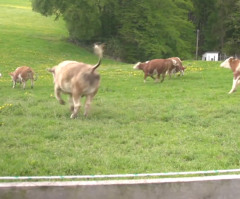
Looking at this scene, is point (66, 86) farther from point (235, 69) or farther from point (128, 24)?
point (128, 24)

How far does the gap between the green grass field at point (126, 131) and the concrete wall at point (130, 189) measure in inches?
82.9

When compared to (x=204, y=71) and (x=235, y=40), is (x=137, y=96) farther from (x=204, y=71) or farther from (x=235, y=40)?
(x=235, y=40)

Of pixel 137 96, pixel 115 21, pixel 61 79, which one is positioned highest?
pixel 115 21

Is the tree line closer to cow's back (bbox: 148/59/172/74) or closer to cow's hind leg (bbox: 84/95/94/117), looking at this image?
cow's back (bbox: 148/59/172/74)

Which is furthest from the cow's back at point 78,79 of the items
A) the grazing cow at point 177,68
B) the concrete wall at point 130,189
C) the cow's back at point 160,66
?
the grazing cow at point 177,68

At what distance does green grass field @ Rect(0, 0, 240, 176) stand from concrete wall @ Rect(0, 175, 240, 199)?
6.91 ft

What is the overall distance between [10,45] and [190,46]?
26.5 metres

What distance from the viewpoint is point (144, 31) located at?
4722 centimetres

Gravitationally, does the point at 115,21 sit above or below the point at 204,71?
above

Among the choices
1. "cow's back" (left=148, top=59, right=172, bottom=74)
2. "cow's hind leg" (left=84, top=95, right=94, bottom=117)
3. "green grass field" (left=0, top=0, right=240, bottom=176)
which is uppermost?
"cow's back" (left=148, top=59, right=172, bottom=74)

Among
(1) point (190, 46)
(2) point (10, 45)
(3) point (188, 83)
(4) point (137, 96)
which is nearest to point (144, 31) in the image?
(1) point (190, 46)

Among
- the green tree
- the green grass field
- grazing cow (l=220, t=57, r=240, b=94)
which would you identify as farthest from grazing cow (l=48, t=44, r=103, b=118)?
the green tree

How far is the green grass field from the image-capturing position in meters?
7.12

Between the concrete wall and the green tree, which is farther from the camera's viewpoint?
the green tree
